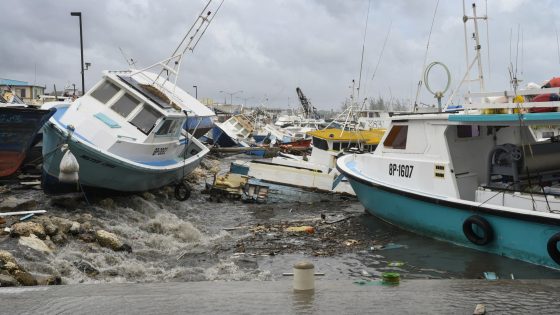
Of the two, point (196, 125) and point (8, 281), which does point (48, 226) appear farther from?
Result: point (196, 125)

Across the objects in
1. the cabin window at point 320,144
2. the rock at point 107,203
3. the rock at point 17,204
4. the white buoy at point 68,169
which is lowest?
the rock at point 107,203

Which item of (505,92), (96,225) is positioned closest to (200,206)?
(96,225)

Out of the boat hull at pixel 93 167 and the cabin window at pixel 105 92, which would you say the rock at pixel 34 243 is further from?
the cabin window at pixel 105 92

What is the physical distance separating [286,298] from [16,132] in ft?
38.8

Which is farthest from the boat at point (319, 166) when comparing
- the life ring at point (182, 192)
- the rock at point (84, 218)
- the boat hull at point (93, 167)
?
the rock at point (84, 218)

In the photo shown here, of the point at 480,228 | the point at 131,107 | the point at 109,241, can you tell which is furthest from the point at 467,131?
A: the point at 131,107

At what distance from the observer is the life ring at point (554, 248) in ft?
29.1

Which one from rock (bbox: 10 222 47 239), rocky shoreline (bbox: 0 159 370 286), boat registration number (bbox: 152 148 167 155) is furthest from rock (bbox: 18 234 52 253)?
boat registration number (bbox: 152 148 167 155)

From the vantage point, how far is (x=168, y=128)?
16281mm

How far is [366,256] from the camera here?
10.6 meters

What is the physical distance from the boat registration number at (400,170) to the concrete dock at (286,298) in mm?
4893

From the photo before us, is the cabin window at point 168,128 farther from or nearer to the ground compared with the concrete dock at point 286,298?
farther from the ground

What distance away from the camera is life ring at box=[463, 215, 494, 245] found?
392 inches

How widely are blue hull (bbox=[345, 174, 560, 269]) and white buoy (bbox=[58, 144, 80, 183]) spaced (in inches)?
253
